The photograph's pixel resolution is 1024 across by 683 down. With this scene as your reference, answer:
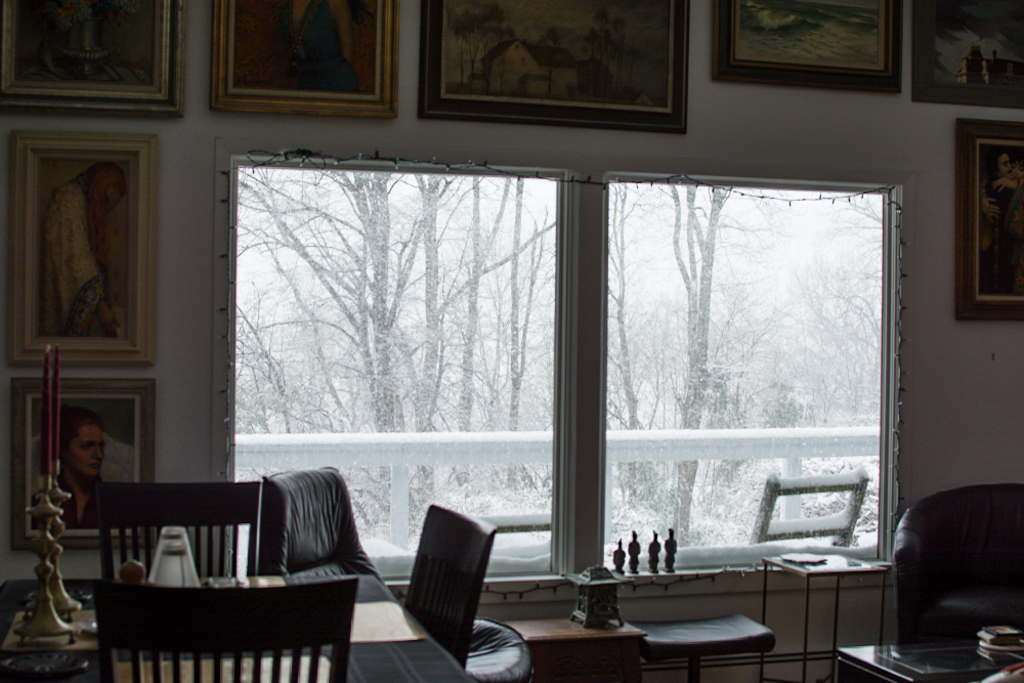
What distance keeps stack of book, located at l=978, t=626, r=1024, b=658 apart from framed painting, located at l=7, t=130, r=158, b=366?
300cm

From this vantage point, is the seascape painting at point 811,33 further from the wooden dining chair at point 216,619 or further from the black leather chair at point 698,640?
the wooden dining chair at point 216,619

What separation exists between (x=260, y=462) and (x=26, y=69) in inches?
63.7

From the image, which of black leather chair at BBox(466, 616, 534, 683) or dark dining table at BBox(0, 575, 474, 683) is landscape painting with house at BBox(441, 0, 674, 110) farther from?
dark dining table at BBox(0, 575, 474, 683)

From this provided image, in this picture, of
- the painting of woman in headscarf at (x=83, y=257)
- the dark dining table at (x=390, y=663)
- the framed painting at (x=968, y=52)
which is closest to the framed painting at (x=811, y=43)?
the framed painting at (x=968, y=52)

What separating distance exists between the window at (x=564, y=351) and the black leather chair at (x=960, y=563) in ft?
0.90

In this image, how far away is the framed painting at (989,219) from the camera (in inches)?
160

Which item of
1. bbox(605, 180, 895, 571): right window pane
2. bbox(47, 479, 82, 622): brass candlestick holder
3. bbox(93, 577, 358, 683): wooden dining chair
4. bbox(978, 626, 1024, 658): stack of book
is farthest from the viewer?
bbox(605, 180, 895, 571): right window pane

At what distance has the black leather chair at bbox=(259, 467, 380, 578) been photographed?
297cm

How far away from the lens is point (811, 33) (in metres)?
3.93

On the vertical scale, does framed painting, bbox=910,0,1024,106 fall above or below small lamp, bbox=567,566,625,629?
above

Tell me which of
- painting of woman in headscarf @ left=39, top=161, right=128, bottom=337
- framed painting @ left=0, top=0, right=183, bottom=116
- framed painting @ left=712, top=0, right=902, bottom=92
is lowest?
painting of woman in headscarf @ left=39, top=161, right=128, bottom=337

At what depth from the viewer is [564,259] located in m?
3.74

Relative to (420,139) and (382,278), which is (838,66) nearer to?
(420,139)

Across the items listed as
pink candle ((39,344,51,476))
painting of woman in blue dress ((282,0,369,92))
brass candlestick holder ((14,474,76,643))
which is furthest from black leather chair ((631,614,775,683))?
painting of woman in blue dress ((282,0,369,92))
